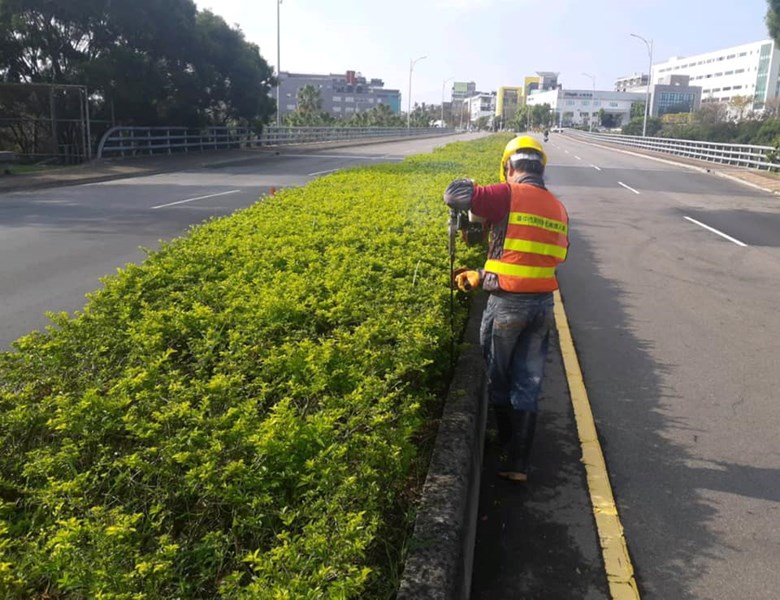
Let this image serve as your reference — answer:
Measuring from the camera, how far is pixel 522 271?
4.17 m

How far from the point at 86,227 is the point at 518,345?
418 inches

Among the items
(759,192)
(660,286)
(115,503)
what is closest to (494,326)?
(115,503)

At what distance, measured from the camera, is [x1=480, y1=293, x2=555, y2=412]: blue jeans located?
167 inches

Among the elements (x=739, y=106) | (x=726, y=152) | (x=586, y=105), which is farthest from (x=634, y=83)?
(x=726, y=152)

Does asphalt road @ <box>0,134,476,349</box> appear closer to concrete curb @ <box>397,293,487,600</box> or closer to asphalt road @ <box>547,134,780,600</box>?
concrete curb @ <box>397,293,487,600</box>

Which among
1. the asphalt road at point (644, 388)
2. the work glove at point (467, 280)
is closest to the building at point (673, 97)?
the asphalt road at point (644, 388)

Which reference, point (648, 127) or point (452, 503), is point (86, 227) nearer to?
point (452, 503)

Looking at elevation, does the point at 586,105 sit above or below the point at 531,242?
above

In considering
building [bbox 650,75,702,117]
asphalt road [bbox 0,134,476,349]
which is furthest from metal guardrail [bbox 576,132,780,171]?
building [bbox 650,75,702,117]

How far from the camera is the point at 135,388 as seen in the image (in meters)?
3.44

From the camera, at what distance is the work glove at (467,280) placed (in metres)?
4.52

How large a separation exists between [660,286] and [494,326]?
5.89 meters

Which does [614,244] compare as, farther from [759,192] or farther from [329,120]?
[329,120]

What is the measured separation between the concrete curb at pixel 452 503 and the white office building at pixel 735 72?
109999 millimetres
